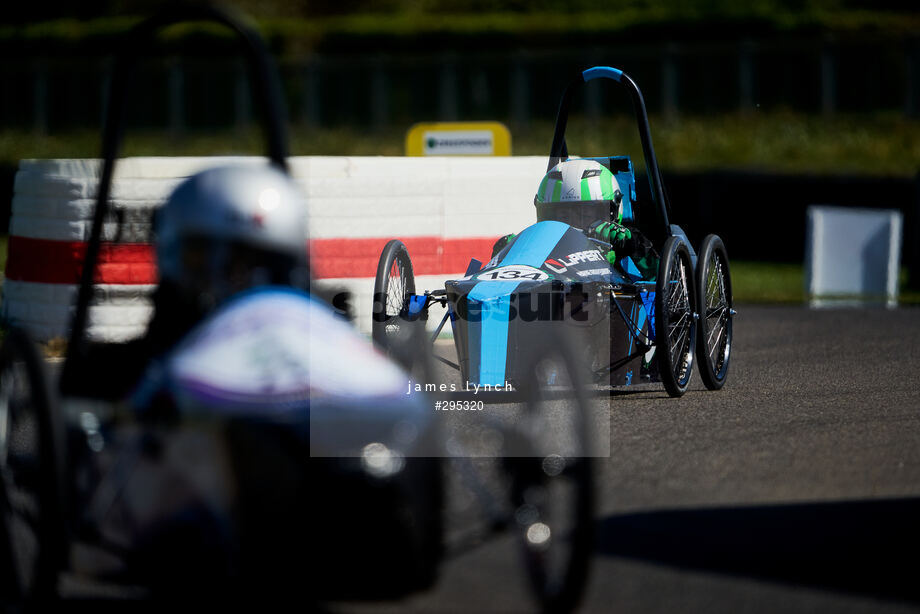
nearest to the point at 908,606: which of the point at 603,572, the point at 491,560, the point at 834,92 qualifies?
the point at 603,572

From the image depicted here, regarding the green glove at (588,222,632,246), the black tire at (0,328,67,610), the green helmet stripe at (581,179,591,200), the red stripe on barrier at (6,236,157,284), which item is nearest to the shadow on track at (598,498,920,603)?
the black tire at (0,328,67,610)

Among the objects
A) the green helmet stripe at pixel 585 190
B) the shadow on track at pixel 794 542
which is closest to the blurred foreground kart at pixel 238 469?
the shadow on track at pixel 794 542

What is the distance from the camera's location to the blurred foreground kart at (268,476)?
401 centimetres

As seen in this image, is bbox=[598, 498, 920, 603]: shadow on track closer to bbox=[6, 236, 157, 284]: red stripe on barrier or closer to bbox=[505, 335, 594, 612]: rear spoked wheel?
bbox=[505, 335, 594, 612]: rear spoked wheel

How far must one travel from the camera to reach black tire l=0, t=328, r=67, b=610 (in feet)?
13.6

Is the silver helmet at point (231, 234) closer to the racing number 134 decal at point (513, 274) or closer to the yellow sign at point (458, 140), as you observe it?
the racing number 134 decal at point (513, 274)

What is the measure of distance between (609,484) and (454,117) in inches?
1006

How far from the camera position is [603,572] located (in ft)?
16.1

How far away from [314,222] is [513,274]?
3198mm

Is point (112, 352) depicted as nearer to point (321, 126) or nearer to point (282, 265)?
point (282, 265)

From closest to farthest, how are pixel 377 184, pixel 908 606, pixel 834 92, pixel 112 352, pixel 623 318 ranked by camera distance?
pixel 908 606 → pixel 112 352 → pixel 623 318 → pixel 377 184 → pixel 834 92

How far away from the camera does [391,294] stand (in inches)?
327

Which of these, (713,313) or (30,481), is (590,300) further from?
(30,481)

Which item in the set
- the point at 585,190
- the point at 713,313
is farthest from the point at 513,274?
the point at 713,313
